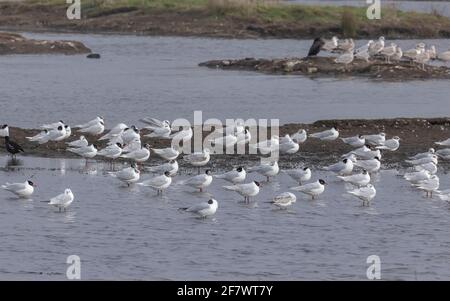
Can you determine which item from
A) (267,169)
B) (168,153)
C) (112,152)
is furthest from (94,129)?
(267,169)

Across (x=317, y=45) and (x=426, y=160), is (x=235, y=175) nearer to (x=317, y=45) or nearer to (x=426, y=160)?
(x=426, y=160)

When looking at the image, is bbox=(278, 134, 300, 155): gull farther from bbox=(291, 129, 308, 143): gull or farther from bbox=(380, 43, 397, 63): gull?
bbox=(380, 43, 397, 63): gull

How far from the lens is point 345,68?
134 ft

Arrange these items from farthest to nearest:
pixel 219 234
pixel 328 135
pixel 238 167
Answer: pixel 328 135, pixel 238 167, pixel 219 234

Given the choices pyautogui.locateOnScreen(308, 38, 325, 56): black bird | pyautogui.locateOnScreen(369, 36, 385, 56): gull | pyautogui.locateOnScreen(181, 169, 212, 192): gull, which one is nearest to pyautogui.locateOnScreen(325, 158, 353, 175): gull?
pyautogui.locateOnScreen(181, 169, 212, 192): gull

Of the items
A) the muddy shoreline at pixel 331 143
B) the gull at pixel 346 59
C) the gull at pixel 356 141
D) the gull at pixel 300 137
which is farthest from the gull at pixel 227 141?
the gull at pixel 346 59

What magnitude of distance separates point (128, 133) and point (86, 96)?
10.5 m

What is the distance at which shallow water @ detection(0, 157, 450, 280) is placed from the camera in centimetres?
1672

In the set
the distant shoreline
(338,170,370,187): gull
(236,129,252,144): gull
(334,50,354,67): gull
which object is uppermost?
(236,129,252,144): gull

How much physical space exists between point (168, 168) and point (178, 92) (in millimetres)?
13717

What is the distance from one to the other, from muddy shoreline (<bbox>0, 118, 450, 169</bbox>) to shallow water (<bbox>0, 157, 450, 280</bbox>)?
144cm

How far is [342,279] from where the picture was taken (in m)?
16.3

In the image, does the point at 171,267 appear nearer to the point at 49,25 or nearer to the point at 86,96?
the point at 86,96

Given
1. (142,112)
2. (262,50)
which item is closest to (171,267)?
(142,112)
